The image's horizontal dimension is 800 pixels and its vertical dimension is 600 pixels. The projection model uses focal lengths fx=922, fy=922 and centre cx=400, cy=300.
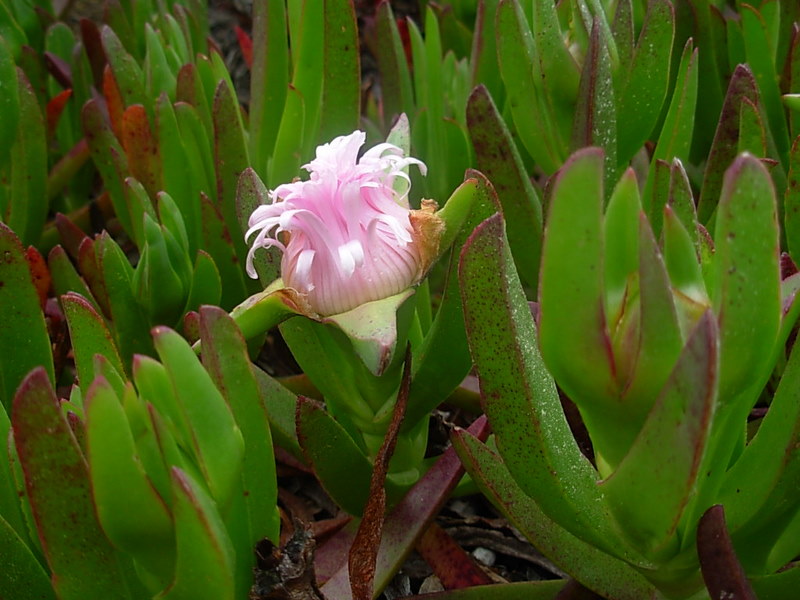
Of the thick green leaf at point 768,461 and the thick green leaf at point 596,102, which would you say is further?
the thick green leaf at point 596,102

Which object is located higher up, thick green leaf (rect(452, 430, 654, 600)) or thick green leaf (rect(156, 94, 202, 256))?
thick green leaf (rect(156, 94, 202, 256))

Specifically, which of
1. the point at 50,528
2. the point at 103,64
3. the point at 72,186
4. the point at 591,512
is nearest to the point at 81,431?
the point at 50,528

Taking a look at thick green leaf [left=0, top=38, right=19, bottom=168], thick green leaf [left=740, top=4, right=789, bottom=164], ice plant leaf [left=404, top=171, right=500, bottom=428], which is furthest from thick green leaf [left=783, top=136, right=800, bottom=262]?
thick green leaf [left=0, top=38, right=19, bottom=168]

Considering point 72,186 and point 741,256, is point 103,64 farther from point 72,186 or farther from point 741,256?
point 741,256

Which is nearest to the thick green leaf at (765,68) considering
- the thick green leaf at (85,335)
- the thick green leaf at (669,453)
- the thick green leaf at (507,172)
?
the thick green leaf at (507,172)

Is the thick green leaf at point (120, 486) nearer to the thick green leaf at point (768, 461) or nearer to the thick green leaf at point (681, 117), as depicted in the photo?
the thick green leaf at point (768, 461)

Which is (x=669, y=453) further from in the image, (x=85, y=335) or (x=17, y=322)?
(x=17, y=322)

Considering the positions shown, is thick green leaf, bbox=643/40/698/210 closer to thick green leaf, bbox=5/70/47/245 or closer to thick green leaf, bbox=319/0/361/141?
thick green leaf, bbox=319/0/361/141
